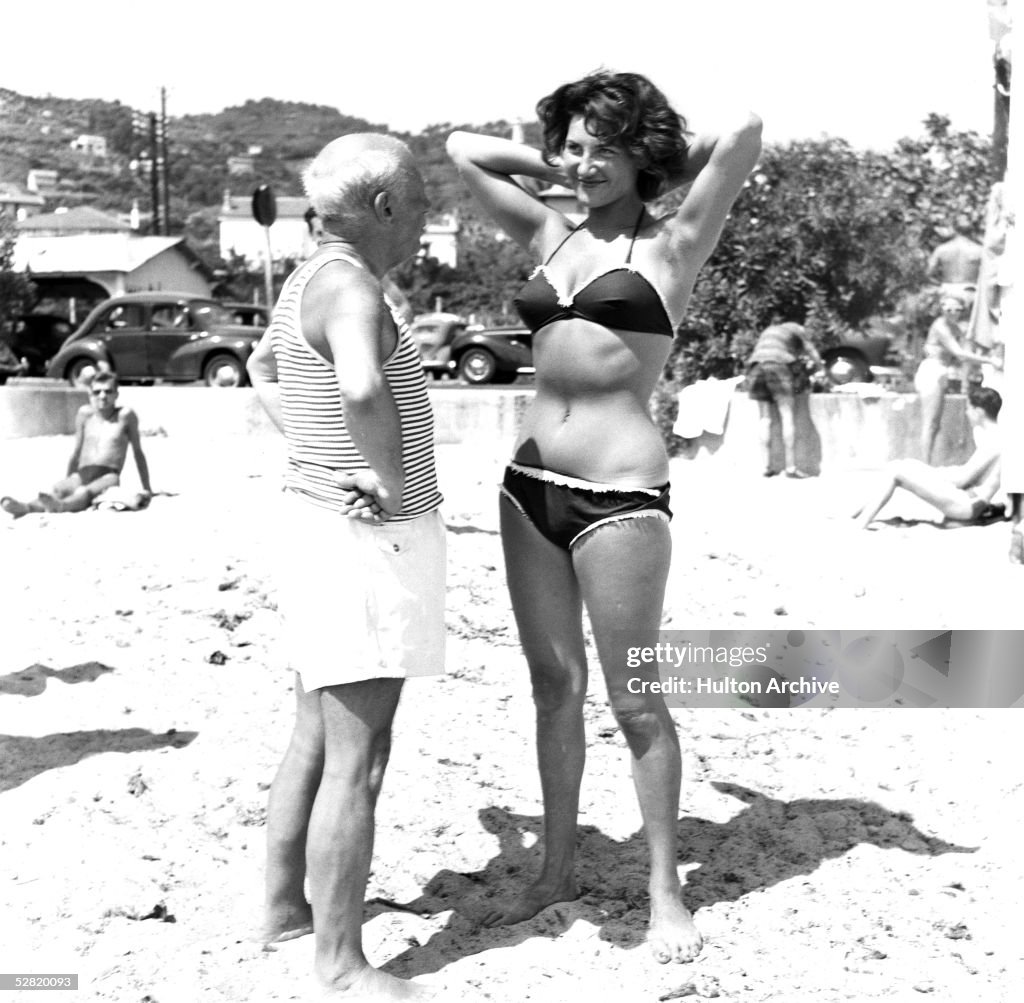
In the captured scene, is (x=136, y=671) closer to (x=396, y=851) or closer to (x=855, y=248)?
(x=396, y=851)

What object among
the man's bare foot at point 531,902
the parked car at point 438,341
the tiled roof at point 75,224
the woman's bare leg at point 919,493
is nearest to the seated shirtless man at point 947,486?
the woman's bare leg at point 919,493

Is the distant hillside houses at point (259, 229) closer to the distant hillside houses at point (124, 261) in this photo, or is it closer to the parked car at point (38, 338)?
the distant hillside houses at point (124, 261)

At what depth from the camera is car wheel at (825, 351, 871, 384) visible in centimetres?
1694

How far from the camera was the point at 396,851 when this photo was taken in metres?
3.69

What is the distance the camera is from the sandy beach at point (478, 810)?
10.1 feet

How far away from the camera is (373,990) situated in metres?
2.80

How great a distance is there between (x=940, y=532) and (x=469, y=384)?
615 inches

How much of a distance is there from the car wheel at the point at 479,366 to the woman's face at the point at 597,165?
20.1m

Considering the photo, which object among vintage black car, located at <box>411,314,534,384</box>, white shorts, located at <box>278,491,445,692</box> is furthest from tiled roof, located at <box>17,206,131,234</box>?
white shorts, located at <box>278,491,445,692</box>

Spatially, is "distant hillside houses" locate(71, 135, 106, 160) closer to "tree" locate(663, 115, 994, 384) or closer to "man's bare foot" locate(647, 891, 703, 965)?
"tree" locate(663, 115, 994, 384)

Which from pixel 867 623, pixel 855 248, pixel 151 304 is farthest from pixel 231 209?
pixel 867 623

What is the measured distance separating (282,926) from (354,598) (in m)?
0.90

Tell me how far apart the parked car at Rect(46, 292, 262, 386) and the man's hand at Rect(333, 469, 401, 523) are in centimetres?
1840

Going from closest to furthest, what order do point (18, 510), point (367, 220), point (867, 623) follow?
point (367, 220), point (867, 623), point (18, 510)
